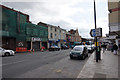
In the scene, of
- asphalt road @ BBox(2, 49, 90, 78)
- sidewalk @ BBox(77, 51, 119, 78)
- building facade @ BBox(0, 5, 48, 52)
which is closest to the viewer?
sidewalk @ BBox(77, 51, 119, 78)

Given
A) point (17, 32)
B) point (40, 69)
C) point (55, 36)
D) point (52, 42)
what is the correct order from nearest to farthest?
point (40, 69)
point (17, 32)
point (52, 42)
point (55, 36)

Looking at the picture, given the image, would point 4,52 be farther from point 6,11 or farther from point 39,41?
point 39,41

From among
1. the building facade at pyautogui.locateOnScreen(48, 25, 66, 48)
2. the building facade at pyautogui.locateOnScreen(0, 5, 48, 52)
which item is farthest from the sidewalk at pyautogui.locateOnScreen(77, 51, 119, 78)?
the building facade at pyautogui.locateOnScreen(48, 25, 66, 48)

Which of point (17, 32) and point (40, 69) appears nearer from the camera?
point (40, 69)

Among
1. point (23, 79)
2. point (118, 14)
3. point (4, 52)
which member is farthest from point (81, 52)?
point (4, 52)

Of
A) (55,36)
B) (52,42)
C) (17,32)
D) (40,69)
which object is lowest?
(40,69)

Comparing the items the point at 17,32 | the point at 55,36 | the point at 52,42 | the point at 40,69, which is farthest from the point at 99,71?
the point at 55,36

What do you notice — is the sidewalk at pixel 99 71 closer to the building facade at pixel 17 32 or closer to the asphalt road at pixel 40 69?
the asphalt road at pixel 40 69

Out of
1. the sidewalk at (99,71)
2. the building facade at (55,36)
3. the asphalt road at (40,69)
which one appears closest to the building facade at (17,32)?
the building facade at (55,36)

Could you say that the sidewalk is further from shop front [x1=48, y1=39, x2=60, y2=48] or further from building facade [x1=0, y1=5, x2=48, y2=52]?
shop front [x1=48, y1=39, x2=60, y2=48]

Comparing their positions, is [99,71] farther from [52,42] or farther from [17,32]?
[52,42]

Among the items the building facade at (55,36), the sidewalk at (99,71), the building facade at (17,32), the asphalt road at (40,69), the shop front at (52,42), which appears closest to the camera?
the sidewalk at (99,71)

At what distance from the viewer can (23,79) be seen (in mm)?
4449

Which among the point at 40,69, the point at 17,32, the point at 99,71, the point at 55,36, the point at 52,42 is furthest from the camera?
the point at 55,36
